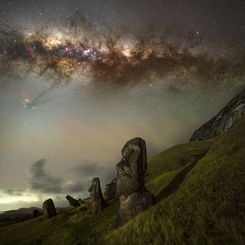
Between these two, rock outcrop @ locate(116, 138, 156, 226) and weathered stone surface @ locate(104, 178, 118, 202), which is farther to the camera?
weathered stone surface @ locate(104, 178, 118, 202)

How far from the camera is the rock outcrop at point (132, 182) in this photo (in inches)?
966

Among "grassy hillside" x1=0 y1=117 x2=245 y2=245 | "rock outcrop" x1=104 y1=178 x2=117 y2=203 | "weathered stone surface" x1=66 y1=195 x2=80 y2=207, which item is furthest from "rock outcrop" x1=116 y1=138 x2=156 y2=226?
"weathered stone surface" x1=66 y1=195 x2=80 y2=207

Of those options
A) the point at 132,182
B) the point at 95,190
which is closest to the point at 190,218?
the point at 132,182

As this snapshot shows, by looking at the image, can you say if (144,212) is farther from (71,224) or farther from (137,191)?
(71,224)

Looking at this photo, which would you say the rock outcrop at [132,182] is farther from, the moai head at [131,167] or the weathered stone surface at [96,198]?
the weathered stone surface at [96,198]

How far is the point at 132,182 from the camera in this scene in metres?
26.0

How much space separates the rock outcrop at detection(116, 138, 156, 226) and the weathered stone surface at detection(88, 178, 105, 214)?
7.95 meters

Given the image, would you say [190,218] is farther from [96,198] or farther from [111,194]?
[111,194]

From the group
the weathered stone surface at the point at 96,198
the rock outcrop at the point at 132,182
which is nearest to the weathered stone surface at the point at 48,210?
the weathered stone surface at the point at 96,198

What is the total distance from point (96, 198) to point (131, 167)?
971 cm

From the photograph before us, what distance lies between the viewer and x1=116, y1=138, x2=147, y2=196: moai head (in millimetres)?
25922

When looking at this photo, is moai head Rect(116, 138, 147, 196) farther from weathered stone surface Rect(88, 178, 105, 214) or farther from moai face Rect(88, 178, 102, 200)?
moai face Rect(88, 178, 102, 200)

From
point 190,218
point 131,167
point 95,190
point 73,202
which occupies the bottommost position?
point 190,218

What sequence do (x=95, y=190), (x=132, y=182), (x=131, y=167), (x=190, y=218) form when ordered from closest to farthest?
1. (x=190, y=218)
2. (x=132, y=182)
3. (x=131, y=167)
4. (x=95, y=190)
